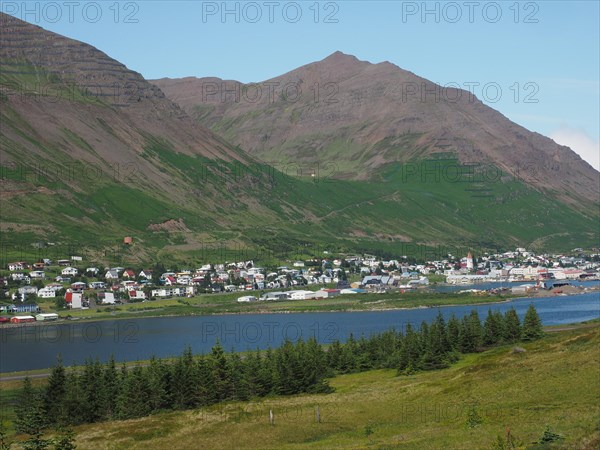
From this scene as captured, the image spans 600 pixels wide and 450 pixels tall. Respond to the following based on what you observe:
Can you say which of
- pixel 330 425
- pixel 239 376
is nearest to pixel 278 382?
pixel 239 376

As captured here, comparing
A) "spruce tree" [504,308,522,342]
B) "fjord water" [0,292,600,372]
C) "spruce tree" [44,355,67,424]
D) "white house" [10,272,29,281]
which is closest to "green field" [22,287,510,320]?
"fjord water" [0,292,600,372]

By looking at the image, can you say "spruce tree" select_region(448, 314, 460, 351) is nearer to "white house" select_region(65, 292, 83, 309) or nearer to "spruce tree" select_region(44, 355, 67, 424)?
"spruce tree" select_region(44, 355, 67, 424)

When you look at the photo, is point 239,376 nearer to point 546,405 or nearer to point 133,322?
point 546,405

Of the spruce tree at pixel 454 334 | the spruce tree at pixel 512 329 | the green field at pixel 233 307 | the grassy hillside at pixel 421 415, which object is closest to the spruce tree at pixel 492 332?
the spruce tree at pixel 512 329

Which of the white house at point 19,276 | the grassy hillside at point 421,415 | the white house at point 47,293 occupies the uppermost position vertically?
the white house at point 19,276

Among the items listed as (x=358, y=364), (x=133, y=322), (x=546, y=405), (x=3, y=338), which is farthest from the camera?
(x=133, y=322)

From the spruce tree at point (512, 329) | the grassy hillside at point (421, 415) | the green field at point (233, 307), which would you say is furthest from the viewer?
the green field at point (233, 307)

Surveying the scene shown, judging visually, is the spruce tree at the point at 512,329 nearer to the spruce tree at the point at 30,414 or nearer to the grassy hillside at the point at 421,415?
the grassy hillside at the point at 421,415

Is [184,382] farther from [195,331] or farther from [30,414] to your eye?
[195,331]
